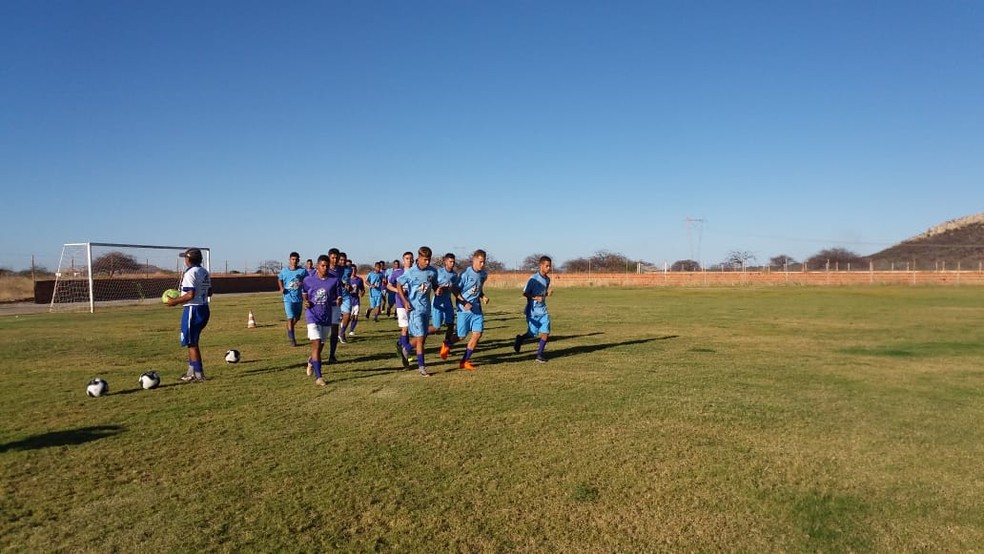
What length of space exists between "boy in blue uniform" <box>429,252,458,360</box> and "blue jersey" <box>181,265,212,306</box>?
11.9 ft

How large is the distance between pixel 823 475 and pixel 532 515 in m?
2.66

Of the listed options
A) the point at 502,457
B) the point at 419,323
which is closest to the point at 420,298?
the point at 419,323

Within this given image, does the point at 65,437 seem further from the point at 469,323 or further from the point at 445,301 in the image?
the point at 445,301

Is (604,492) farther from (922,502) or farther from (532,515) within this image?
(922,502)

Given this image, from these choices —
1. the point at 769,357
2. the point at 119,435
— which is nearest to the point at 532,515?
the point at 119,435

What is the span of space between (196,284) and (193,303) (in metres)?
0.30

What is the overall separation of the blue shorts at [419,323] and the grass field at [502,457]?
72cm

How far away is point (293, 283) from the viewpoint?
46.8 ft

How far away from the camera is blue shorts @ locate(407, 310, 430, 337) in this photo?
10211 millimetres

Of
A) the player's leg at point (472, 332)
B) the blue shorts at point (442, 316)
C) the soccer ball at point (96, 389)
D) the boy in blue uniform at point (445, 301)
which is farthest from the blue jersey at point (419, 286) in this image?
the soccer ball at point (96, 389)

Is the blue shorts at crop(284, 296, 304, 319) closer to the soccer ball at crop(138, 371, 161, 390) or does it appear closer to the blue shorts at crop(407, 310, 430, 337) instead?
the blue shorts at crop(407, 310, 430, 337)

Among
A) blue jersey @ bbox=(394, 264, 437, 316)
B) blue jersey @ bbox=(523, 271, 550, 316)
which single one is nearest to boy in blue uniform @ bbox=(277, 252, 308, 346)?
blue jersey @ bbox=(394, 264, 437, 316)

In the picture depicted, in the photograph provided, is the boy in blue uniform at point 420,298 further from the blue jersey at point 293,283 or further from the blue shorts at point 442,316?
the blue jersey at point 293,283

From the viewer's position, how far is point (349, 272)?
17156mm
